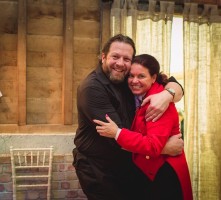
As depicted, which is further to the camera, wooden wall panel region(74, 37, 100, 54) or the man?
wooden wall panel region(74, 37, 100, 54)

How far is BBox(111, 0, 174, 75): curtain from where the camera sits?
128 inches

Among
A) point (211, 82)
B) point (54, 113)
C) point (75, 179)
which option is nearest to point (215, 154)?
point (211, 82)

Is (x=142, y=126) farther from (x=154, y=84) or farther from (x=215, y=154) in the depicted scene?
(x=215, y=154)

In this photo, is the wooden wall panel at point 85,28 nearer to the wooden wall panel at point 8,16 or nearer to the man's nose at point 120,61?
the wooden wall panel at point 8,16

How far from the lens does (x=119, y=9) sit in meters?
3.25

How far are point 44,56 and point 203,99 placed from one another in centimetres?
174

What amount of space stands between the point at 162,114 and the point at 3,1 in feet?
7.18

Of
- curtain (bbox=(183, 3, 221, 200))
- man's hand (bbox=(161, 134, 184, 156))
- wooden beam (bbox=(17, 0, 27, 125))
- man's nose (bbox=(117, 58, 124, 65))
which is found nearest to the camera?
man's hand (bbox=(161, 134, 184, 156))

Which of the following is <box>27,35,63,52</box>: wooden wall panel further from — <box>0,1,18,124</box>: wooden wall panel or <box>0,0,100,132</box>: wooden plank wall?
<box>0,1,18,124</box>: wooden wall panel

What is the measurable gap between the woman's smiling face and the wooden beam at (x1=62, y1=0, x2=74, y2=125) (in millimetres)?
1438

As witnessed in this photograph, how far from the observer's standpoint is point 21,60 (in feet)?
10.5

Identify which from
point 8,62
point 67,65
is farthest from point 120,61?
point 8,62

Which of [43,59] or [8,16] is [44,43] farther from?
[8,16]

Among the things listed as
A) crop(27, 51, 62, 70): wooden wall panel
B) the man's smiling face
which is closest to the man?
the man's smiling face
